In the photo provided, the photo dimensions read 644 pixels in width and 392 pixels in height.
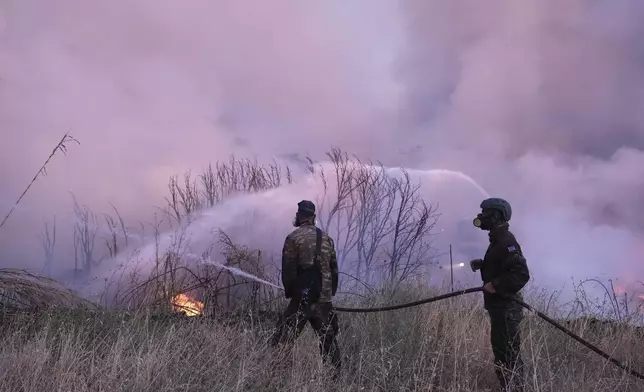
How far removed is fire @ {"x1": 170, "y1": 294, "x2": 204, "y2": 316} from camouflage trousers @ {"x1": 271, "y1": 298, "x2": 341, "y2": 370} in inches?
115

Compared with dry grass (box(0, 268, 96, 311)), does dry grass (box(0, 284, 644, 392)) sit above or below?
below

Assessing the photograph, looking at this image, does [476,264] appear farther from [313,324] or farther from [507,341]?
[313,324]

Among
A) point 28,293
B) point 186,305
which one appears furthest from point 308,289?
point 28,293

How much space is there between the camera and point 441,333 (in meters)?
7.82

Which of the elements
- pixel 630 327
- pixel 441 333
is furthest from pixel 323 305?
pixel 630 327

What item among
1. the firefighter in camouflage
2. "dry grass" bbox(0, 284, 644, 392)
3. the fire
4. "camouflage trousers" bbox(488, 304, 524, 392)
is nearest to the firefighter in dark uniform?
"camouflage trousers" bbox(488, 304, 524, 392)

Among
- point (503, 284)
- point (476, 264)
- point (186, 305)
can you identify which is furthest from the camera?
point (186, 305)

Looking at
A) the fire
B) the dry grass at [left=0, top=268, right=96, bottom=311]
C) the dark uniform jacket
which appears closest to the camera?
the dark uniform jacket

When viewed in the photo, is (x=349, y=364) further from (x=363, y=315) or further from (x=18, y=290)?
(x=18, y=290)

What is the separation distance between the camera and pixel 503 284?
580 cm

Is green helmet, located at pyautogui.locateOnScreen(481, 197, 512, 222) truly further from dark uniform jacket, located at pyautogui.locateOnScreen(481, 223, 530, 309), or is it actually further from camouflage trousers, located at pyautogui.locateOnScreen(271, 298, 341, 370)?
camouflage trousers, located at pyautogui.locateOnScreen(271, 298, 341, 370)

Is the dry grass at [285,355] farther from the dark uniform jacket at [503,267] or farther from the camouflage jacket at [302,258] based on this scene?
the camouflage jacket at [302,258]

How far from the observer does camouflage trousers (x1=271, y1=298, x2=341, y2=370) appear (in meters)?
6.44

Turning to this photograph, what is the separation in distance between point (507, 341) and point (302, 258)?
2.47m
